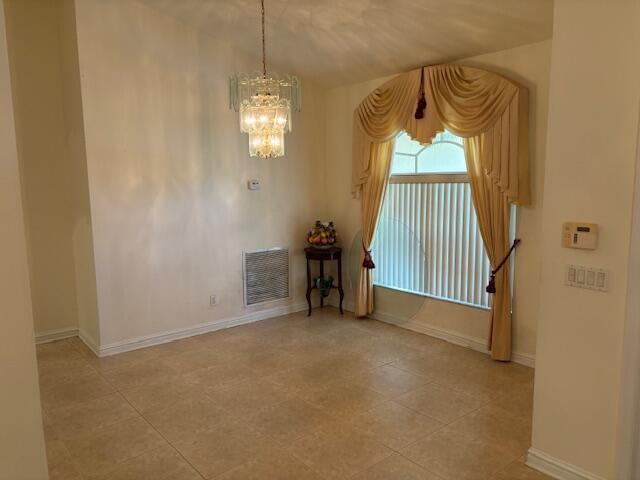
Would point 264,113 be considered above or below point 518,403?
above

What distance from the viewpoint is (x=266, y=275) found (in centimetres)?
523

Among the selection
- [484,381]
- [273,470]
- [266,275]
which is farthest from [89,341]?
[484,381]

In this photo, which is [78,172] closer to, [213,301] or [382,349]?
[213,301]

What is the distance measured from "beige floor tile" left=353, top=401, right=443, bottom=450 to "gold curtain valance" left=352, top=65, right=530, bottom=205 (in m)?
1.86

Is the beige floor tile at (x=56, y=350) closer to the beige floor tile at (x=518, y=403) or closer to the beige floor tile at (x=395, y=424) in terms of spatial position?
the beige floor tile at (x=395, y=424)

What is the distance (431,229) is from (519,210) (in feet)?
3.09

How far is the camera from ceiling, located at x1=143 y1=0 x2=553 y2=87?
3.34m

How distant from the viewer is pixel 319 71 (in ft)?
16.4

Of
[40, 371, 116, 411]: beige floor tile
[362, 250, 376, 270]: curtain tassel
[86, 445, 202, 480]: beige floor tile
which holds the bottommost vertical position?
[86, 445, 202, 480]: beige floor tile

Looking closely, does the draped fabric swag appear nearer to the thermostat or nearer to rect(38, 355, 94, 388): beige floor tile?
the thermostat

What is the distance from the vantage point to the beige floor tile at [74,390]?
3.34m

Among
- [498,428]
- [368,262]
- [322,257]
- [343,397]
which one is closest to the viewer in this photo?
[498,428]

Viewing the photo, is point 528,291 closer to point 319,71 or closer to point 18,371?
point 319,71

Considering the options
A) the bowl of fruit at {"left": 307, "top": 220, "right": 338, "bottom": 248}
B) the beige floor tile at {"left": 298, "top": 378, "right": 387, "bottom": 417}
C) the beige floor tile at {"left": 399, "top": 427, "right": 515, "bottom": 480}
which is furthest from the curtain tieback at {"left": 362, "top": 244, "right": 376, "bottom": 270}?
the beige floor tile at {"left": 399, "top": 427, "right": 515, "bottom": 480}
